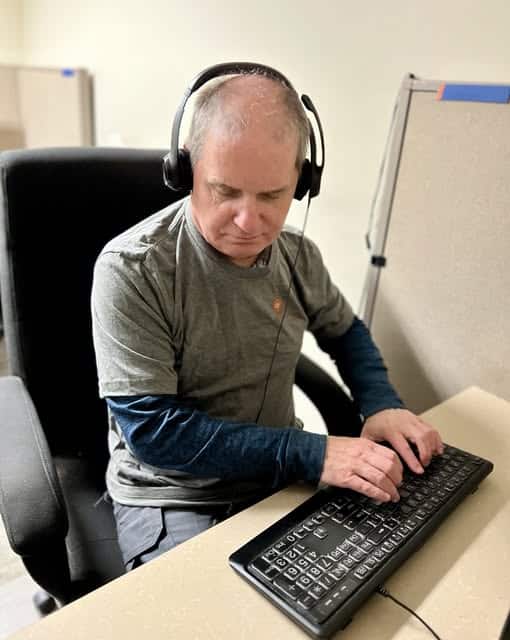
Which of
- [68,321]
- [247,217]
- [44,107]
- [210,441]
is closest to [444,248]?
[247,217]

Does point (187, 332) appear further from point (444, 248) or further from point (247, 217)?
point (444, 248)

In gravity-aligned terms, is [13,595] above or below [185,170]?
below

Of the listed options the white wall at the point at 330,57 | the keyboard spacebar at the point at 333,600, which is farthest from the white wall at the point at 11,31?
the keyboard spacebar at the point at 333,600

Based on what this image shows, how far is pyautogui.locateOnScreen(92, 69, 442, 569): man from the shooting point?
0.71 metres

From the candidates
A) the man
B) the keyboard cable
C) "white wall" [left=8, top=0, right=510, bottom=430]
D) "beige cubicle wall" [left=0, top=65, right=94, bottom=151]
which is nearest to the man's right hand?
the man

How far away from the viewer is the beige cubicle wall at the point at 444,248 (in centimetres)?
100

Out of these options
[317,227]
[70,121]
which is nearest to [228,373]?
[317,227]

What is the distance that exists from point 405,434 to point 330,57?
0.98m

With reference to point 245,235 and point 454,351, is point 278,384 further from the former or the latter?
point 454,351

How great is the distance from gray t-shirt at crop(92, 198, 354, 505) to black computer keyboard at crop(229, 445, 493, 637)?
0.25 m

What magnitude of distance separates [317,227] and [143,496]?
3.01ft

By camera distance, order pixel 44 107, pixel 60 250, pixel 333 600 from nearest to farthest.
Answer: pixel 333 600
pixel 60 250
pixel 44 107

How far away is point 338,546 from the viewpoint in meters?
0.59

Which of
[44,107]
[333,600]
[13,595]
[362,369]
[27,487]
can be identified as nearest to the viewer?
[333,600]
